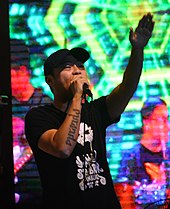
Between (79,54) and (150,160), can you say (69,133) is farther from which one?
(150,160)

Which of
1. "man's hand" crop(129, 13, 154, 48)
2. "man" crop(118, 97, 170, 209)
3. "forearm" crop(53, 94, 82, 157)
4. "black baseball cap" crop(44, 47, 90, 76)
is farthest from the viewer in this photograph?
"man" crop(118, 97, 170, 209)

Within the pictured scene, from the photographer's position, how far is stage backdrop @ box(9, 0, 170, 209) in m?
3.79

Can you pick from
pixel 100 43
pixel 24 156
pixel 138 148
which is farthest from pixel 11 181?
pixel 100 43

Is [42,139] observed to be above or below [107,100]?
below

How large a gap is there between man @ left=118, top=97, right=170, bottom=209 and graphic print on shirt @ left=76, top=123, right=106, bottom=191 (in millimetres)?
1597

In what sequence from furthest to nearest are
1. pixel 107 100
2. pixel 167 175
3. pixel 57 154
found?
pixel 167 175 < pixel 107 100 < pixel 57 154

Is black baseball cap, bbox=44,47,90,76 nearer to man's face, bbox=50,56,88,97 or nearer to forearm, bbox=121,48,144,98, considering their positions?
man's face, bbox=50,56,88,97

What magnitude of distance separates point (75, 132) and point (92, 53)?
191 cm

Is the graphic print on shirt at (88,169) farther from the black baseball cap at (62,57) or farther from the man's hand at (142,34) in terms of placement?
the man's hand at (142,34)

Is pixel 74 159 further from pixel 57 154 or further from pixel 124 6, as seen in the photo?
pixel 124 6

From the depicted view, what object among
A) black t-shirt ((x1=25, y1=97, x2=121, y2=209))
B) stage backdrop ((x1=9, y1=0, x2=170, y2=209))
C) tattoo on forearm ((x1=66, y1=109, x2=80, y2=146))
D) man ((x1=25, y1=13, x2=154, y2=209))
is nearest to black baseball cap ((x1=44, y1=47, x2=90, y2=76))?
man ((x1=25, y1=13, x2=154, y2=209))

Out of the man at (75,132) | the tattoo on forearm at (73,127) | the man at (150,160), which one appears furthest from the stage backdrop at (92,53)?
the tattoo on forearm at (73,127)

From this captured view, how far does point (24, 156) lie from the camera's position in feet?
12.7

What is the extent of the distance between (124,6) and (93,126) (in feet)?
6.16
